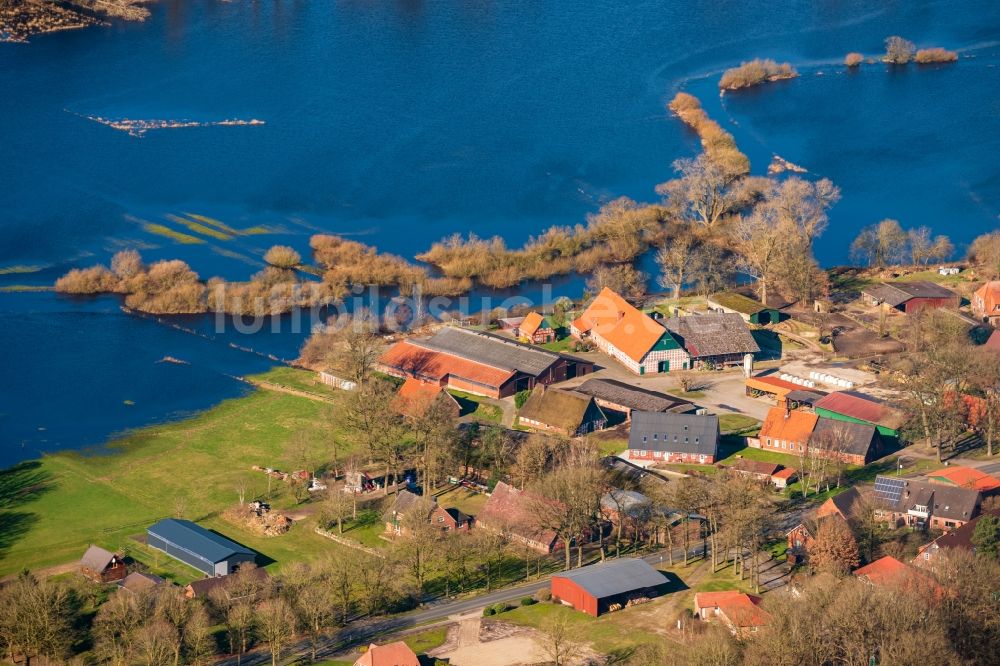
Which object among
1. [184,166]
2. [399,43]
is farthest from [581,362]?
[399,43]

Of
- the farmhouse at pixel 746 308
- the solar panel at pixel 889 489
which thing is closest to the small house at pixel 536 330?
the farmhouse at pixel 746 308

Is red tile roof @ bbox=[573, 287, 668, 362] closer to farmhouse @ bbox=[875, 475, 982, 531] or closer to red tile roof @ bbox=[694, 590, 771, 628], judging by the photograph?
farmhouse @ bbox=[875, 475, 982, 531]

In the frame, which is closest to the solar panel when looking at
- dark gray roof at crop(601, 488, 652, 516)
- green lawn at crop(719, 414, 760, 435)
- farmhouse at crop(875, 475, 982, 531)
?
farmhouse at crop(875, 475, 982, 531)

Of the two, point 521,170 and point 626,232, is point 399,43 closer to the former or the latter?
point 521,170

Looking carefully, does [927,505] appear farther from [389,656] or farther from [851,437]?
[389,656]

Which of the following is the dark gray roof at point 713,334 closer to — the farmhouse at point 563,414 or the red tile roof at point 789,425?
the red tile roof at point 789,425

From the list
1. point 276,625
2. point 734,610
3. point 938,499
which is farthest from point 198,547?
point 938,499
